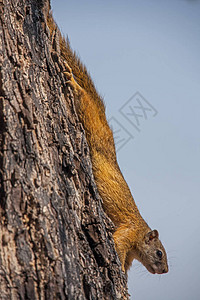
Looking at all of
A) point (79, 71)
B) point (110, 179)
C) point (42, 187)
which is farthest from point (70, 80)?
point (42, 187)

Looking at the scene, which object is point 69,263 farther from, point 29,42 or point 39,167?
point 29,42

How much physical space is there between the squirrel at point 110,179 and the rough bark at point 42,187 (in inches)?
30.8

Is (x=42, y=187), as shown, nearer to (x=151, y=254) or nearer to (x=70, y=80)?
(x=70, y=80)

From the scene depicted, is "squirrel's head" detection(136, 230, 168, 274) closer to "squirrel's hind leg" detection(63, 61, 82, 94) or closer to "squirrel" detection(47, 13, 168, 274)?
"squirrel" detection(47, 13, 168, 274)

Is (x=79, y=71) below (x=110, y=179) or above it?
above

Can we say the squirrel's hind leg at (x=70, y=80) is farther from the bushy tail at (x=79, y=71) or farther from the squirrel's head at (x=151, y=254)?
the squirrel's head at (x=151, y=254)

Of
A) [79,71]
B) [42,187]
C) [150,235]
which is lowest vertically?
[42,187]

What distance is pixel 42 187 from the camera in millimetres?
1843

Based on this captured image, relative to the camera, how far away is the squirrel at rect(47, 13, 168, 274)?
3176mm

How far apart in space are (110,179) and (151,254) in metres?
1.05

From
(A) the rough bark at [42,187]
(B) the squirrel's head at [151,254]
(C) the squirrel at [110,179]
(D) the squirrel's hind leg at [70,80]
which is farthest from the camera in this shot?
(B) the squirrel's head at [151,254]

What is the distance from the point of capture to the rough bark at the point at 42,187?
1.71m

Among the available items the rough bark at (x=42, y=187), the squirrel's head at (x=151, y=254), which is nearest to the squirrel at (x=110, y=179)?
the squirrel's head at (x=151, y=254)

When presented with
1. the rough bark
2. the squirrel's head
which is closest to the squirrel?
the squirrel's head
